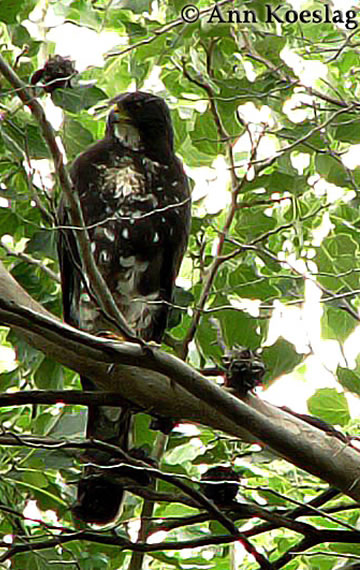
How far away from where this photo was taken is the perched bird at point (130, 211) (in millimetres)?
1742

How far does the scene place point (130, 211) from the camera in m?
1.75

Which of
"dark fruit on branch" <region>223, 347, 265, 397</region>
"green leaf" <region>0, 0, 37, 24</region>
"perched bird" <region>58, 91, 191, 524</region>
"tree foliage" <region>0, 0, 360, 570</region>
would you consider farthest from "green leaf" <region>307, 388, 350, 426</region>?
"green leaf" <region>0, 0, 37, 24</region>

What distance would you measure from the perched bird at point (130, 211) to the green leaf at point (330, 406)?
1.54 ft

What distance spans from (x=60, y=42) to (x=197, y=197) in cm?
38

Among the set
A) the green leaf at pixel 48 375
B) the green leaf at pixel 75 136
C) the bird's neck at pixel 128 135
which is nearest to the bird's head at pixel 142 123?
the bird's neck at pixel 128 135

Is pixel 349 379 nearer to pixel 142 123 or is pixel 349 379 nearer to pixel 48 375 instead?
pixel 48 375

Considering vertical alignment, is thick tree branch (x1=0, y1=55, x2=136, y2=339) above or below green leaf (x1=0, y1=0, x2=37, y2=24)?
below

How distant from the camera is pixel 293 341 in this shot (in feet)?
4.27

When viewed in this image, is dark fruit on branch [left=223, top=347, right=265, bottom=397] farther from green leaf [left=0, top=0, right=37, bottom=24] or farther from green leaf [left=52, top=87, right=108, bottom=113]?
green leaf [left=0, top=0, right=37, bottom=24]

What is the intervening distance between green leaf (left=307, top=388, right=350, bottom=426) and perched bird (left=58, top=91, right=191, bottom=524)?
470 mm

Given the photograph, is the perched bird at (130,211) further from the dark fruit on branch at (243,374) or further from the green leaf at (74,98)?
the dark fruit on branch at (243,374)

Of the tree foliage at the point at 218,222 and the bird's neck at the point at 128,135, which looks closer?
the tree foliage at the point at 218,222

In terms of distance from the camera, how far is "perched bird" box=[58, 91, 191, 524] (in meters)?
1.74

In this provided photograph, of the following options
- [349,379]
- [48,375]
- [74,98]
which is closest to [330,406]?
[349,379]
